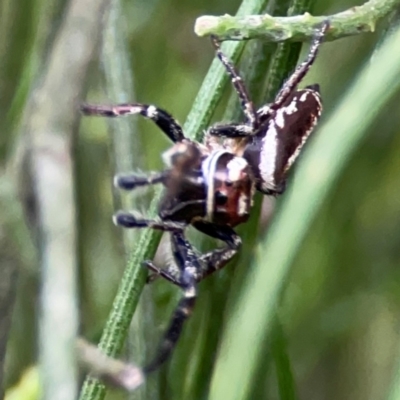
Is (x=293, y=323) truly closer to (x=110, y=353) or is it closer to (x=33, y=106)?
(x=110, y=353)

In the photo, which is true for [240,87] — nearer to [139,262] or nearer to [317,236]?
[139,262]

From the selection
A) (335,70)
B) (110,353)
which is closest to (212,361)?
(110,353)

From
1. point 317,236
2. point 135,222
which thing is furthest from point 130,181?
point 317,236

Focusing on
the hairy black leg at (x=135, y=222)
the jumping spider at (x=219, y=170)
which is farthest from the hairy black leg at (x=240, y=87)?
the hairy black leg at (x=135, y=222)

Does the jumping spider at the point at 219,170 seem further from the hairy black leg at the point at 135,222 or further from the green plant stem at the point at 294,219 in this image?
the green plant stem at the point at 294,219

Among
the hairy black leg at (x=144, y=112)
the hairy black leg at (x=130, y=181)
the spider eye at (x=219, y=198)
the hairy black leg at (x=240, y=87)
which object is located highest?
the hairy black leg at (x=240, y=87)

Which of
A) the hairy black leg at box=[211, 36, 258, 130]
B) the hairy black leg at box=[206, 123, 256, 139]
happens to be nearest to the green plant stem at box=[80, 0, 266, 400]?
the hairy black leg at box=[211, 36, 258, 130]
